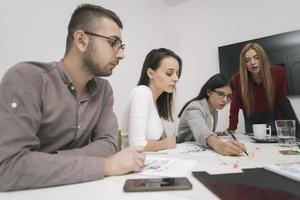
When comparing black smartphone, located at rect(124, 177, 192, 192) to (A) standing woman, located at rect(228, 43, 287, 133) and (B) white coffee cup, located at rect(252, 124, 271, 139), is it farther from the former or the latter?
(A) standing woman, located at rect(228, 43, 287, 133)

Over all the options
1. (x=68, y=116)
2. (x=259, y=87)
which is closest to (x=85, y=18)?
(x=68, y=116)

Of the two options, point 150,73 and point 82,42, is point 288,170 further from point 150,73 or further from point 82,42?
point 150,73

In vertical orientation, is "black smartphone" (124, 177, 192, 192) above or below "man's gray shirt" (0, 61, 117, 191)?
below

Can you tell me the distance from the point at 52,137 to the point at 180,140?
1.08 m

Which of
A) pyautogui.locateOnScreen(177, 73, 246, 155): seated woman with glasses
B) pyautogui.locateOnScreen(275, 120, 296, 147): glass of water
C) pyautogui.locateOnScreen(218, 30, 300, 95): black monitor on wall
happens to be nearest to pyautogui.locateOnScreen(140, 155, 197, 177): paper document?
pyautogui.locateOnScreen(177, 73, 246, 155): seated woman with glasses

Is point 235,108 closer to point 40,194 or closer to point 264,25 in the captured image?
point 264,25

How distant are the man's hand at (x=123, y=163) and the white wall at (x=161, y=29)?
65.7 inches

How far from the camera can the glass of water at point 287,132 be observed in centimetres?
134

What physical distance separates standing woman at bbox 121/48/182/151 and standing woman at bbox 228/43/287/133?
68 centimetres

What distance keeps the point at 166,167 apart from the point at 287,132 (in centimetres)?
85

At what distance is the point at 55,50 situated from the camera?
2365mm

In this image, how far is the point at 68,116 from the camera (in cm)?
89

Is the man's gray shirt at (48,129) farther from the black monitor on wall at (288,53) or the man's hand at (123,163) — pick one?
the black monitor on wall at (288,53)

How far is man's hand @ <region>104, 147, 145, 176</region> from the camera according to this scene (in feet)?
2.47
